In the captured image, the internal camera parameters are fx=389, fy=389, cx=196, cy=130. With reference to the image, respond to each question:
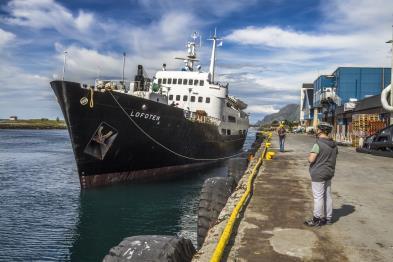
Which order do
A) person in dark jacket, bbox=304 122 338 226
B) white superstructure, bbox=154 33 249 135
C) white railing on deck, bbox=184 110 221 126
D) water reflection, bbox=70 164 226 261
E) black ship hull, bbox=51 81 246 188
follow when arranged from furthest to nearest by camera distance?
white superstructure, bbox=154 33 249 135
white railing on deck, bbox=184 110 221 126
black ship hull, bbox=51 81 246 188
water reflection, bbox=70 164 226 261
person in dark jacket, bbox=304 122 338 226

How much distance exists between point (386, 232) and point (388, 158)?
647 inches

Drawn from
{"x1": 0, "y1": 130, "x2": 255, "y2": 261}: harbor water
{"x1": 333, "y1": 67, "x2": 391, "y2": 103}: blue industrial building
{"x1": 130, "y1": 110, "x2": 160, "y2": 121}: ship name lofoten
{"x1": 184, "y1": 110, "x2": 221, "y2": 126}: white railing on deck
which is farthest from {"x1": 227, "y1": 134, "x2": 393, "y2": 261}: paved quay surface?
{"x1": 333, "y1": 67, "x2": 391, "y2": 103}: blue industrial building

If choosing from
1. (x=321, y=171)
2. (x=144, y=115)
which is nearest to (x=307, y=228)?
(x=321, y=171)

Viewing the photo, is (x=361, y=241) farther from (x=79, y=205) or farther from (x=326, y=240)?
(x=79, y=205)

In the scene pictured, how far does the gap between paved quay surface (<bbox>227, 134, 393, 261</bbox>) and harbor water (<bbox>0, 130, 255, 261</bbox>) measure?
426 cm

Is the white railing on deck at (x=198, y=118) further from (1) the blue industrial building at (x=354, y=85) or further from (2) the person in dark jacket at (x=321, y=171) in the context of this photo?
(1) the blue industrial building at (x=354, y=85)

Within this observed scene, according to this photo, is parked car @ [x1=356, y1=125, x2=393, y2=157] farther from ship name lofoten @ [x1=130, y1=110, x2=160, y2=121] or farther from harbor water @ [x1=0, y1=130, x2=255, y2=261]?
ship name lofoten @ [x1=130, y1=110, x2=160, y2=121]

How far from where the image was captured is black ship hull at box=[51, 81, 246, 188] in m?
17.8

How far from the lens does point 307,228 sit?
6543 millimetres

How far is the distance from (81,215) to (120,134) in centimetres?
521

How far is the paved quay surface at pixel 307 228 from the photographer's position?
17.3 ft

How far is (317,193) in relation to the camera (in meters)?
6.68

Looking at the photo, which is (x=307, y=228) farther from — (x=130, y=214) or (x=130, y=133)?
(x=130, y=133)

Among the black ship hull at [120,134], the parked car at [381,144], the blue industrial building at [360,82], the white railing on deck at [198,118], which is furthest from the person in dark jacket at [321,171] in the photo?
the blue industrial building at [360,82]
